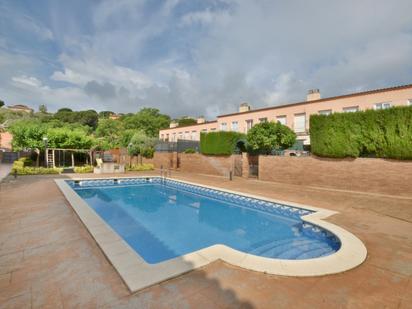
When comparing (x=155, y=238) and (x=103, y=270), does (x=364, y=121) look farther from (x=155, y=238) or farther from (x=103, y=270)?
(x=103, y=270)

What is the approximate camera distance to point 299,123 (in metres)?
22.1

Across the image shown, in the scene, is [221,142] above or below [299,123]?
below

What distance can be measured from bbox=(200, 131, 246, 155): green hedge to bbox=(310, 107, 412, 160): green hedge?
22.0ft

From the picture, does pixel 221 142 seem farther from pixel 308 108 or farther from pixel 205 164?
pixel 308 108

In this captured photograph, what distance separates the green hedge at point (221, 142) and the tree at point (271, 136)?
302 centimetres

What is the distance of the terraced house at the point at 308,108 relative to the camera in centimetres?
1696

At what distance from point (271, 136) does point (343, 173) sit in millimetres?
5096

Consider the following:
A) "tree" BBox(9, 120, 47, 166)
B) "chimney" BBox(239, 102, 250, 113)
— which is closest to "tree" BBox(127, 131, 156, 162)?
"tree" BBox(9, 120, 47, 166)

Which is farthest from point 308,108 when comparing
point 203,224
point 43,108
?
point 43,108

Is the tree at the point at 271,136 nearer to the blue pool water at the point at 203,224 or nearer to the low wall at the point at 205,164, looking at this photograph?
the low wall at the point at 205,164

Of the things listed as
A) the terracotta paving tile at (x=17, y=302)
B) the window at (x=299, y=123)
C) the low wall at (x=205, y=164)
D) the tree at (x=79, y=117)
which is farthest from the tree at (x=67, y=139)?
the tree at (x=79, y=117)

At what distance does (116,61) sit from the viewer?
20391 mm

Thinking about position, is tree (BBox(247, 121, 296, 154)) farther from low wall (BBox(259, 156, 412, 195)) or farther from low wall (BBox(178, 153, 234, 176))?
low wall (BBox(178, 153, 234, 176))

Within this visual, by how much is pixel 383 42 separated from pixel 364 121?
1047 centimetres
